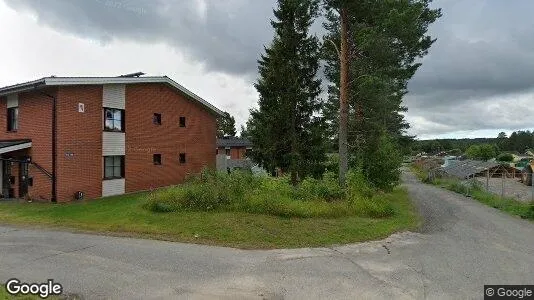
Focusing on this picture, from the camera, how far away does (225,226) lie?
11578 mm

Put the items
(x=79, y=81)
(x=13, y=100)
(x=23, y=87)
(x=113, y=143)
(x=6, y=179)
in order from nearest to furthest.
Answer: (x=23, y=87), (x=79, y=81), (x=13, y=100), (x=6, y=179), (x=113, y=143)

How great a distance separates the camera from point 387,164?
19.3 meters

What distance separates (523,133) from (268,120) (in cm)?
16619

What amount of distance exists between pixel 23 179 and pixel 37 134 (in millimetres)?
2881

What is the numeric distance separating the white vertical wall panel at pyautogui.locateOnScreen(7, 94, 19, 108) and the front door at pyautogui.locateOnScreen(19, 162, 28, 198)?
3.38 meters

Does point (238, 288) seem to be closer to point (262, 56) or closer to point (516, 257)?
point (516, 257)

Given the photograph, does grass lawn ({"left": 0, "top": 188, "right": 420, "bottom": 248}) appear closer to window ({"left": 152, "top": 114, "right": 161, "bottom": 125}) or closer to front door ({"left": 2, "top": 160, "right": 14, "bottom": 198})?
front door ({"left": 2, "top": 160, "right": 14, "bottom": 198})

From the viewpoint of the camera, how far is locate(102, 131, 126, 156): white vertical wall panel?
21.1 meters

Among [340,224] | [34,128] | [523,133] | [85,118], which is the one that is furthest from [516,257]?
[523,133]

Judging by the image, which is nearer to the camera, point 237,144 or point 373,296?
point 373,296

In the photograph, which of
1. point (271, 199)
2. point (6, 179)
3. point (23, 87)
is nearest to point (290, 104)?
point (271, 199)

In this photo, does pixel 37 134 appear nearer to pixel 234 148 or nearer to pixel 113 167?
pixel 113 167

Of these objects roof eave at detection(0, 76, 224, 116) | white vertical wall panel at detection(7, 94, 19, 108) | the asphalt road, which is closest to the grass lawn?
the asphalt road

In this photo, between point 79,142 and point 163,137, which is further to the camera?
point 163,137
